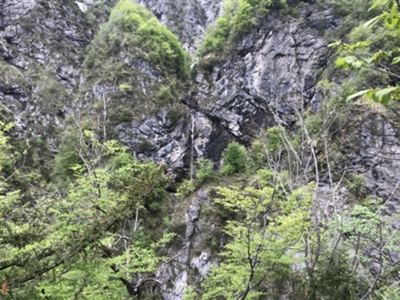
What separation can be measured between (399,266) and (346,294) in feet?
3.04

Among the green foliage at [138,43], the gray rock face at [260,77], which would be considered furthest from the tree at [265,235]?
the green foliage at [138,43]

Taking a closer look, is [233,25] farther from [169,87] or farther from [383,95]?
[383,95]

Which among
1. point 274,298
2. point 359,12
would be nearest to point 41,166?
point 274,298

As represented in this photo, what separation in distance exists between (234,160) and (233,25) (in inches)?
610

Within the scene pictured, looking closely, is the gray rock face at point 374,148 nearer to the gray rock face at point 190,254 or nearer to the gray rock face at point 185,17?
the gray rock face at point 190,254

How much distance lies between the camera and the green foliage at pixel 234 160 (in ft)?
47.4

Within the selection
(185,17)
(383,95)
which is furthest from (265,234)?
(185,17)

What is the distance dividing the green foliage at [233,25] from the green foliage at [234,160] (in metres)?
12.6

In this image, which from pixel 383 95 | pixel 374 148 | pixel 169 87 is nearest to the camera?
pixel 383 95

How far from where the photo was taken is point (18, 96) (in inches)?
859

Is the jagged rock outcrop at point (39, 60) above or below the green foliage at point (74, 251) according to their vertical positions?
above

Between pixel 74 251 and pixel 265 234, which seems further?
pixel 265 234

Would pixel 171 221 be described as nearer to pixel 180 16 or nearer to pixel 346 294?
pixel 346 294

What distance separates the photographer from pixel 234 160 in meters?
14.5
